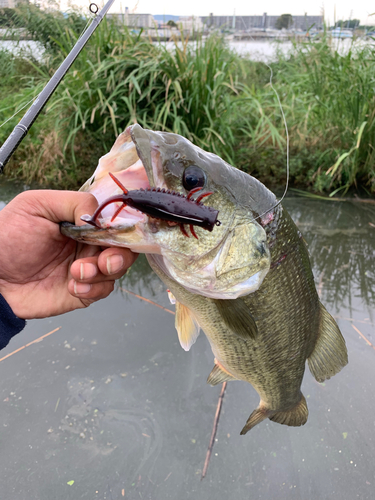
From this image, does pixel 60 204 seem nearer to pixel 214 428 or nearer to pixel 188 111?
pixel 214 428

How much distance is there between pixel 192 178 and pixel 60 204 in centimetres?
45

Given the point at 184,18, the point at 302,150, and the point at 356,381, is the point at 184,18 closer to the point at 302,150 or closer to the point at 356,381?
the point at 302,150

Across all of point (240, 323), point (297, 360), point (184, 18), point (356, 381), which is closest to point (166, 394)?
point (297, 360)

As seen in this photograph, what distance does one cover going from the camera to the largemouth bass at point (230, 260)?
0.91 m

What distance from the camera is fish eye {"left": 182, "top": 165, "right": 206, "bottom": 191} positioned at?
93cm

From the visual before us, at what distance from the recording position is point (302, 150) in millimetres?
4156

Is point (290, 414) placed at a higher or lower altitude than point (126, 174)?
lower

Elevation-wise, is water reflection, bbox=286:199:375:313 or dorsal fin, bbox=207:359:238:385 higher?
dorsal fin, bbox=207:359:238:385

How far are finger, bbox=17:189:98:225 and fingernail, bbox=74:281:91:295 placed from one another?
221 millimetres

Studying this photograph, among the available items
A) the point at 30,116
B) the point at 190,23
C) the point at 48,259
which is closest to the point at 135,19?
the point at 190,23

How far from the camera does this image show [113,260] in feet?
3.46

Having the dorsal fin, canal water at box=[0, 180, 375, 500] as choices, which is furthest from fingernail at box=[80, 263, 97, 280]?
canal water at box=[0, 180, 375, 500]

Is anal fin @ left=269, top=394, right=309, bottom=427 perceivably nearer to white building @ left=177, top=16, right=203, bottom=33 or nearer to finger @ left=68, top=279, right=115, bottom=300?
finger @ left=68, top=279, right=115, bottom=300

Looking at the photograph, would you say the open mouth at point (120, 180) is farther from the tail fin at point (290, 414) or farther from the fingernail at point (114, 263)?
the tail fin at point (290, 414)
